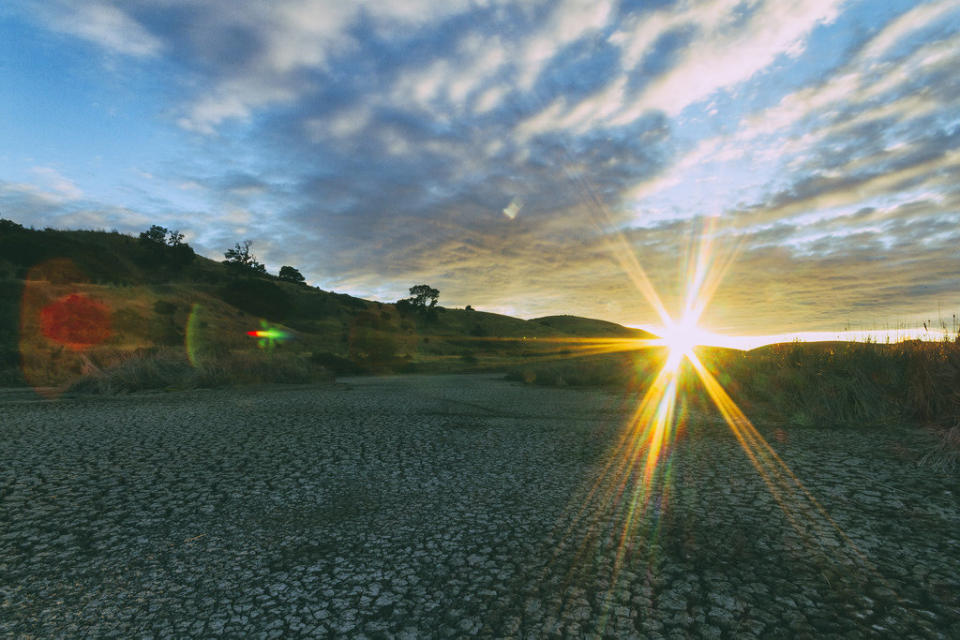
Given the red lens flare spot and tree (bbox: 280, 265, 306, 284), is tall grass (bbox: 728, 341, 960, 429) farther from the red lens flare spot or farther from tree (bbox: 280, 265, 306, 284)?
tree (bbox: 280, 265, 306, 284)

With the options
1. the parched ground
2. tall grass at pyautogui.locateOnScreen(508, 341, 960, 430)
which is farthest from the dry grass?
tall grass at pyautogui.locateOnScreen(508, 341, 960, 430)

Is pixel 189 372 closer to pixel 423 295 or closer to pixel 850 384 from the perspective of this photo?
pixel 850 384

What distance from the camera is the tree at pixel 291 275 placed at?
90931 mm

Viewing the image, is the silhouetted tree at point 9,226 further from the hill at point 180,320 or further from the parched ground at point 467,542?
the parched ground at point 467,542

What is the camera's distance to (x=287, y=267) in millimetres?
93875

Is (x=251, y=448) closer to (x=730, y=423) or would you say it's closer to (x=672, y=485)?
(x=672, y=485)

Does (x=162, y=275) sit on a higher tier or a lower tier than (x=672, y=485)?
higher

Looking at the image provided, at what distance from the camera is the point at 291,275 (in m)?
92.1

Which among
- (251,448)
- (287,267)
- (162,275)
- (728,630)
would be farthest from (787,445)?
(287,267)

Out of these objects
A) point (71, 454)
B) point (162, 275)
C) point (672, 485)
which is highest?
point (162, 275)

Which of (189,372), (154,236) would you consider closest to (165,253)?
(154,236)

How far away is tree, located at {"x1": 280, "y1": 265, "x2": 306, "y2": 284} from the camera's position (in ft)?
298

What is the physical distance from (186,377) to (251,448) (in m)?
10.0

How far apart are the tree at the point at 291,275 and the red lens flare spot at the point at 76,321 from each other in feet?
189
